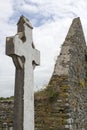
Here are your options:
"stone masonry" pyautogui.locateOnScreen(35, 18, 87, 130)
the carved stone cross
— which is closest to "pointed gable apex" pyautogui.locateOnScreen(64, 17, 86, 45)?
"stone masonry" pyautogui.locateOnScreen(35, 18, 87, 130)

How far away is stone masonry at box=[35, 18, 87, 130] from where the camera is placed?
9.90 m

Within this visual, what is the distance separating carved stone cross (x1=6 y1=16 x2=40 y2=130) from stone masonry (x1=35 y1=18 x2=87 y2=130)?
3.57 metres

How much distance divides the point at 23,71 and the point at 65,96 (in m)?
4.12

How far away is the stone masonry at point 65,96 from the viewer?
32.5 feet

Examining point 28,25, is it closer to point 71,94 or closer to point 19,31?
point 19,31

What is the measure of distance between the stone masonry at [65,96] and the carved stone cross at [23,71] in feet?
11.7

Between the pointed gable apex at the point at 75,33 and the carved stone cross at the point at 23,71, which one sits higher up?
the pointed gable apex at the point at 75,33

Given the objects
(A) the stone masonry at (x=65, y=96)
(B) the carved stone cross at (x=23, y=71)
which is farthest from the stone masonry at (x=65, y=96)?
(B) the carved stone cross at (x=23, y=71)

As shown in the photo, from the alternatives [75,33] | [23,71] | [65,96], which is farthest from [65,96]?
[23,71]

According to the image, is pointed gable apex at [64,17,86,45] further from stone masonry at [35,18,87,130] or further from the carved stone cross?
the carved stone cross

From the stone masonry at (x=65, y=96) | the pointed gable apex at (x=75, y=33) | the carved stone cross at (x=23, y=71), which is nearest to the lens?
the carved stone cross at (x=23, y=71)

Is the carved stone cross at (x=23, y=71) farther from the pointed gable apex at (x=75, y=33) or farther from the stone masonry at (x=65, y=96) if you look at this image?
the pointed gable apex at (x=75, y=33)

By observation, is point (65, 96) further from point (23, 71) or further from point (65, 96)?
point (23, 71)

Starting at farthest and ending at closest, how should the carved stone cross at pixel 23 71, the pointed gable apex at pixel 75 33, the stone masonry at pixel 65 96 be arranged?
the pointed gable apex at pixel 75 33
the stone masonry at pixel 65 96
the carved stone cross at pixel 23 71
